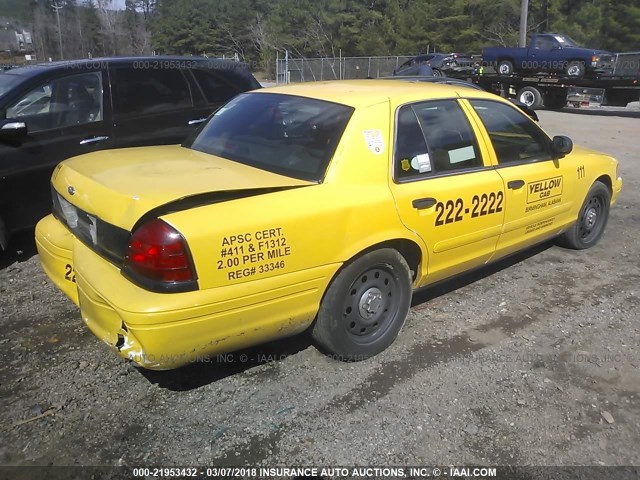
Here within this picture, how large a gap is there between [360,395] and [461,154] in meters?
1.73

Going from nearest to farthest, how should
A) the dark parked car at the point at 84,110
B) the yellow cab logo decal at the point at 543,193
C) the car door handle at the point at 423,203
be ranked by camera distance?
1. the car door handle at the point at 423,203
2. the yellow cab logo decal at the point at 543,193
3. the dark parked car at the point at 84,110

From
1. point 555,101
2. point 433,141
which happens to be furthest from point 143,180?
point 555,101

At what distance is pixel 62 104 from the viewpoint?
5.05 metres

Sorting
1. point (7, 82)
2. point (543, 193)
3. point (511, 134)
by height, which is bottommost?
point (543, 193)

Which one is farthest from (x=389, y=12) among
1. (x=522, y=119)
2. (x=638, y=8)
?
(x=522, y=119)

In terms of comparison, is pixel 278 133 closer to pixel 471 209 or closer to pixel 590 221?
pixel 471 209

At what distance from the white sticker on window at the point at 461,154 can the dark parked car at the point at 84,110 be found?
10.5 ft

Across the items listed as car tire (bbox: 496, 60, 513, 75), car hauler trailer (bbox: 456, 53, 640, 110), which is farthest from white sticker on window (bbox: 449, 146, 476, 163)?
car tire (bbox: 496, 60, 513, 75)

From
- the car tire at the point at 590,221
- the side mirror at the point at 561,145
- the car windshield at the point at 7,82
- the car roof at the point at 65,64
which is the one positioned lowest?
the car tire at the point at 590,221

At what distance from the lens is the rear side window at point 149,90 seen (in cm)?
537

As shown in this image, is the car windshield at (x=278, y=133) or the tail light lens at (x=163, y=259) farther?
the car windshield at (x=278, y=133)

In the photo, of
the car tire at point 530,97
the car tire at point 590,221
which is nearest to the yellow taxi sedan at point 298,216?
the car tire at point 590,221

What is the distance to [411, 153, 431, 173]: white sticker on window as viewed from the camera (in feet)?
11.1

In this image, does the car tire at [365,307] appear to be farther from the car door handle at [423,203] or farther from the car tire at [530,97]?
the car tire at [530,97]
